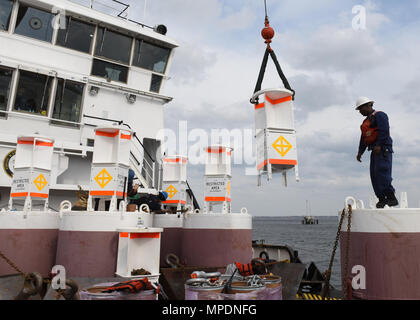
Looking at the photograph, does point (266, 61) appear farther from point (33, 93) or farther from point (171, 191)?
point (33, 93)

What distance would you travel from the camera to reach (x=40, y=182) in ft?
29.6

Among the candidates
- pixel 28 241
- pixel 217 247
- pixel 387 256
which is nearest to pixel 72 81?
pixel 28 241

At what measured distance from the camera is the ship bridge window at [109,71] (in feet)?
49.9

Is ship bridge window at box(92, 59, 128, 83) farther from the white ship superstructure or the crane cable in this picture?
the crane cable

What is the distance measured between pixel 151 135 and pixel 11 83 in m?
6.35

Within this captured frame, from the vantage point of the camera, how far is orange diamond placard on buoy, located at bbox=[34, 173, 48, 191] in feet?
29.4

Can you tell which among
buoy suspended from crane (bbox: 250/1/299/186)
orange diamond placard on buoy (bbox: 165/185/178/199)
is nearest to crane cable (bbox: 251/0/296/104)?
buoy suspended from crane (bbox: 250/1/299/186)

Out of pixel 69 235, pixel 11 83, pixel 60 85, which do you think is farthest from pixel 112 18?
pixel 69 235

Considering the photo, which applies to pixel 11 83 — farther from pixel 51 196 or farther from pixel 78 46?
pixel 51 196

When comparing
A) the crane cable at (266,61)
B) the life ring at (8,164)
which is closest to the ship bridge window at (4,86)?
the life ring at (8,164)

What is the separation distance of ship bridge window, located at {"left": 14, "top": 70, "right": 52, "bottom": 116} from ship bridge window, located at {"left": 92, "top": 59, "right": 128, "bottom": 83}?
2.55 m

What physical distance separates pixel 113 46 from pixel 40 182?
8.88m

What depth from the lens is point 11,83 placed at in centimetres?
1259

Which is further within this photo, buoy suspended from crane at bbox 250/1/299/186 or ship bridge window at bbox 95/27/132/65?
ship bridge window at bbox 95/27/132/65
